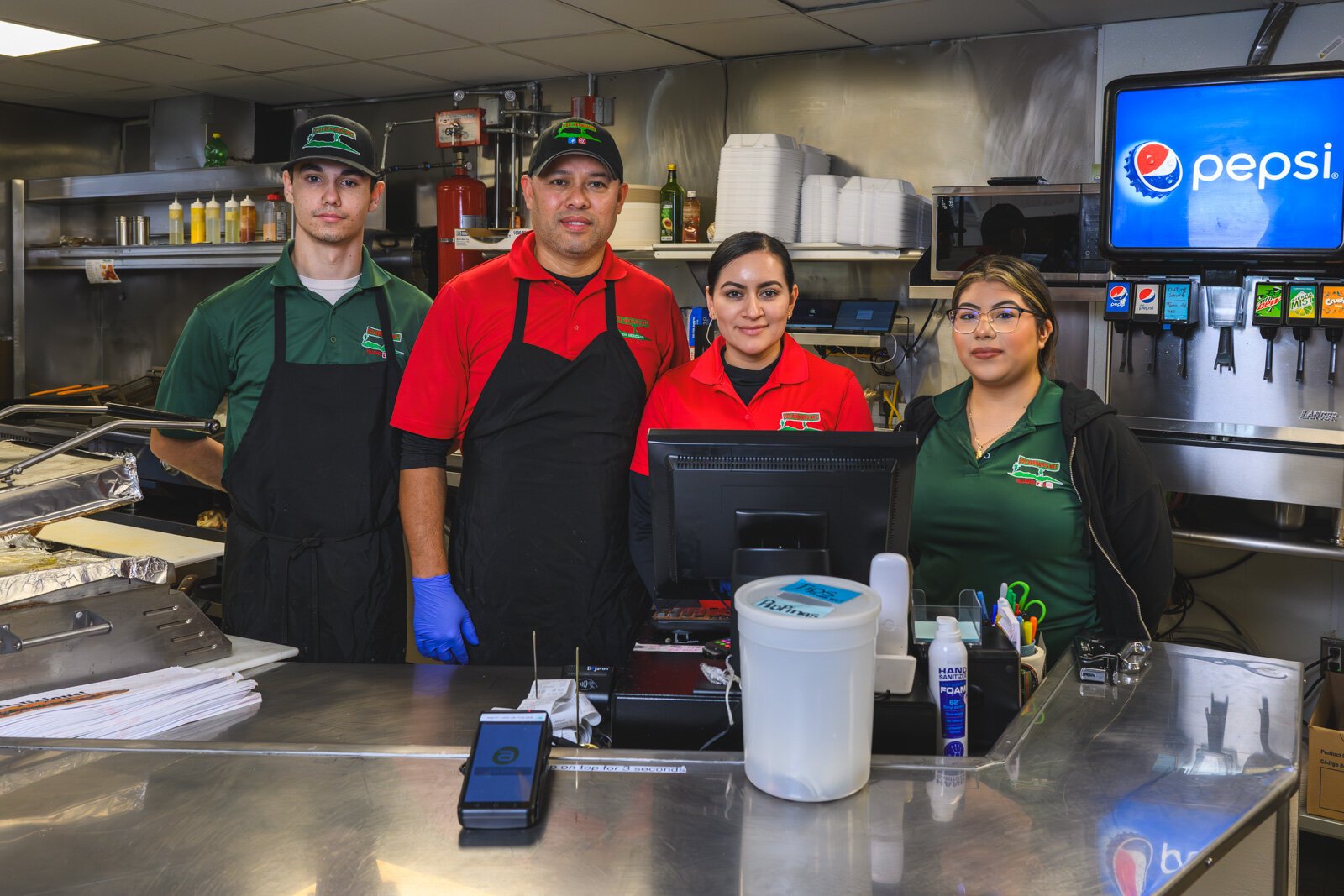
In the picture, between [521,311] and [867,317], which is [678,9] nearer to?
[867,317]

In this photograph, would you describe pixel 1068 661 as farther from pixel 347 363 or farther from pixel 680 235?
pixel 680 235

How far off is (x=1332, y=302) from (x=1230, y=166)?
17.9 inches

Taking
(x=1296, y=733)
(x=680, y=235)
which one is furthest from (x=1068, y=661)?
(x=680, y=235)

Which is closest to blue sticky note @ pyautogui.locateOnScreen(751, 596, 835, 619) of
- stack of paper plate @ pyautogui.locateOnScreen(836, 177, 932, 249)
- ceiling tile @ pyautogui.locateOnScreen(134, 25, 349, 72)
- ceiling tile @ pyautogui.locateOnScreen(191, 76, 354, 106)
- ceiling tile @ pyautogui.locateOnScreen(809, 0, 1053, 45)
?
stack of paper plate @ pyautogui.locateOnScreen(836, 177, 932, 249)

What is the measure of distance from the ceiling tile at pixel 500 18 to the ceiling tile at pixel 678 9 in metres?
0.09

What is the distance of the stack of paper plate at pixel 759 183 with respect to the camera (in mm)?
3961

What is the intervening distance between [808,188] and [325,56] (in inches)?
86.1

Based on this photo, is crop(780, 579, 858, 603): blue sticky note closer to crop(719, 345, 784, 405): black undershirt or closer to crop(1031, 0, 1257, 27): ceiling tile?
crop(719, 345, 784, 405): black undershirt

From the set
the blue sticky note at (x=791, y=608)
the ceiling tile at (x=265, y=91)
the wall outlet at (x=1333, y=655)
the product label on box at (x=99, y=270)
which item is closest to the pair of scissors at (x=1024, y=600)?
the blue sticky note at (x=791, y=608)

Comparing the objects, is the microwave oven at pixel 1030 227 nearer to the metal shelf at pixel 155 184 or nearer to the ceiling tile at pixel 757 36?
the ceiling tile at pixel 757 36

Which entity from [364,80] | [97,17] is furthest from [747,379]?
[364,80]

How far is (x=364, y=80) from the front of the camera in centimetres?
521

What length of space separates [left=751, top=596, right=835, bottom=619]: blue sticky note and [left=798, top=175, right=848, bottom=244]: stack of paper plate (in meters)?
2.87

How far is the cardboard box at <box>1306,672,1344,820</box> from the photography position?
2959mm
